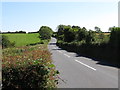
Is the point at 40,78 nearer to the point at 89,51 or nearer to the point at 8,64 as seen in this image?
the point at 8,64

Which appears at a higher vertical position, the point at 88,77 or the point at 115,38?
the point at 115,38

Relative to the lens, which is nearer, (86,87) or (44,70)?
(44,70)

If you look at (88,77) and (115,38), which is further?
(115,38)

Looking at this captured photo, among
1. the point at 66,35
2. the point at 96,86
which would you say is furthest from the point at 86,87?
the point at 66,35

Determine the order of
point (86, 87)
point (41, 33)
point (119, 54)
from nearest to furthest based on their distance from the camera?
point (86, 87), point (119, 54), point (41, 33)

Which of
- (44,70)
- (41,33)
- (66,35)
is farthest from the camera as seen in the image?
(41,33)

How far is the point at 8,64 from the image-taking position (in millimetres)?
6781

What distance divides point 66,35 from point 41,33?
189ft

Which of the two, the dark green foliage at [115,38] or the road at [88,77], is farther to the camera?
the dark green foliage at [115,38]

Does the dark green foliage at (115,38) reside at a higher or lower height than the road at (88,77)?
higher

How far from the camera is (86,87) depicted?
9.76 m

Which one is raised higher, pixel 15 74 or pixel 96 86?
pixel 15 74

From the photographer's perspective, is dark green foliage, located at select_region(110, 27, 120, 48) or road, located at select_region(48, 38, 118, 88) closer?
road, located at select_region(48, 38, 118, 88)

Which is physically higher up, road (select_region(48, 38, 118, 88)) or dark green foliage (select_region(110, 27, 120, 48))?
dark green foliage (select_region(110, 27, 120, 48))
